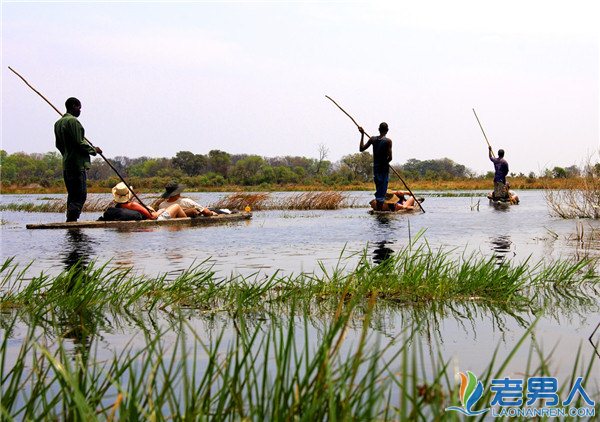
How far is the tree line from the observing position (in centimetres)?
8294

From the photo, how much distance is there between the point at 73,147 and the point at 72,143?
4.4 inches

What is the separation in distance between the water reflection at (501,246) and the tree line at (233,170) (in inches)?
247

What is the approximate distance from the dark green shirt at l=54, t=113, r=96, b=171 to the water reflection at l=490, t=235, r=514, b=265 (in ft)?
28.3

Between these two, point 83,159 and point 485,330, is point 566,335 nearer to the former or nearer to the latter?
point 485,330

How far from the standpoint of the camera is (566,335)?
557cm

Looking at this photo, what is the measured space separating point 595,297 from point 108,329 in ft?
15.1

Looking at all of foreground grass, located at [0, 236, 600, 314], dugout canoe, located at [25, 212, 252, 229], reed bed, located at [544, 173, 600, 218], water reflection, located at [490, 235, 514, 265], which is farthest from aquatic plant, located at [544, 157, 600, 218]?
foreground grass, located at [0, 236, 600, 314]

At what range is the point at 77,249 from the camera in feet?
42.4

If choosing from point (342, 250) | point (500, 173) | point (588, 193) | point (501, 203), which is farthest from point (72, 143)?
point (501, 203)

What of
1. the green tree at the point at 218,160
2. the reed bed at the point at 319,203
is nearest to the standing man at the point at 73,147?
the reed bed at the point at 319,203

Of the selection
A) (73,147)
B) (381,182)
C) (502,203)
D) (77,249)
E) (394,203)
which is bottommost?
(502,203)

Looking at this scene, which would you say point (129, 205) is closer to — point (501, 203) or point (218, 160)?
point (501, 203)

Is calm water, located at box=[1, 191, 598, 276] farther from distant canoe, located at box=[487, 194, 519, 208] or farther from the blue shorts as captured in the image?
distant canoe, located at box=[487, 194, 519, 208]

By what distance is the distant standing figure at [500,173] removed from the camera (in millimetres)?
29000
